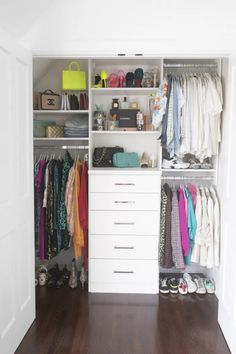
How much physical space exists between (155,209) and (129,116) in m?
0.93

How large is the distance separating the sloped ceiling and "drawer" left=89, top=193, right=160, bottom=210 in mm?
1444

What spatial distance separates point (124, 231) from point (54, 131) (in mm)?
1183

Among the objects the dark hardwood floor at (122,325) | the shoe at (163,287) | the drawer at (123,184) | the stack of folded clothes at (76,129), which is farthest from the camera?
the stack of folded clothes at (76,129)

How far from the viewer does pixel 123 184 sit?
111 inches

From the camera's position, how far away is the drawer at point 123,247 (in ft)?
9.38

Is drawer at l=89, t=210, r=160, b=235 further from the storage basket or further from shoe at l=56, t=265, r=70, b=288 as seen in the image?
the storage basket

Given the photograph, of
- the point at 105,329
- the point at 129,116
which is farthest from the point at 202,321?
the point at 129,116

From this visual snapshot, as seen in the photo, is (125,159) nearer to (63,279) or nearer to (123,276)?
(123,276)

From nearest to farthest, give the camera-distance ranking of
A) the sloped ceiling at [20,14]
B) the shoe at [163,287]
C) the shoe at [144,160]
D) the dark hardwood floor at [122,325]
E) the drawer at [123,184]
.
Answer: the sloped ceiling at [20,14] → the dark hardwood floor at [122,325] → the drawer at [123,184] → the shoe at [163,287] → the shoe at [144,160]

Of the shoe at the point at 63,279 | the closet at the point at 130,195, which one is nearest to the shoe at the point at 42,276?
the shoe at the point at 63,279

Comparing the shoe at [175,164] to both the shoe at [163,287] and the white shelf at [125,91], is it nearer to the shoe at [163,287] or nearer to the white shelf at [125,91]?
the white shelf at [125,91]

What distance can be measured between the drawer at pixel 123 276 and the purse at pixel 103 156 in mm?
922

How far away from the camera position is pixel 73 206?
2.90m

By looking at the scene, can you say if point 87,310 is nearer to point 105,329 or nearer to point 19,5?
point 105,329
